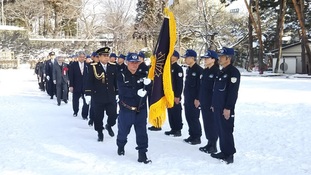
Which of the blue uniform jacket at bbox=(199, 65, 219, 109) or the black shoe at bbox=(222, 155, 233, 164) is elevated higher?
the blue uniform jacket at bbox=(199, 65, 219, 109)

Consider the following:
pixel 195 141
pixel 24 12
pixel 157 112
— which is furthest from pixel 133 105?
pixel 24 12

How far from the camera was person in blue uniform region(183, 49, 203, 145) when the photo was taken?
24.0 ft

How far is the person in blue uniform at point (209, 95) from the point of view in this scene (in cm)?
659

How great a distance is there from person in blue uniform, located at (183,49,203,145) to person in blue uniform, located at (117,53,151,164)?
4.90ft

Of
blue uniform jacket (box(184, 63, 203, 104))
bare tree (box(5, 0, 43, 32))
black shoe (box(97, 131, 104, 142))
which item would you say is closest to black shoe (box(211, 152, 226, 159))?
blue uniform jacket (box(184, 63, 203, 104))

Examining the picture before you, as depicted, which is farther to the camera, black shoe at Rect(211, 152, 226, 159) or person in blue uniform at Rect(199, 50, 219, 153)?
person in blue uniform at Rect(199, 50, 219, 153)

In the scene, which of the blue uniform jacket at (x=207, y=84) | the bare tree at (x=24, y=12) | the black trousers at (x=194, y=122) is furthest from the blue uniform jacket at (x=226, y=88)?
the bare tree at (x=24, y=12)

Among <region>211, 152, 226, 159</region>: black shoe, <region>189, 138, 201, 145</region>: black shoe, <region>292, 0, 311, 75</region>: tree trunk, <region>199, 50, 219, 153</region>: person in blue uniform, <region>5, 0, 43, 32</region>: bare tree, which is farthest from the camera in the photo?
<region>5, 0, 43, 32</region>: bare tree

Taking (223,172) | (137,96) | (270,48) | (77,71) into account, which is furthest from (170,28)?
(270,48)

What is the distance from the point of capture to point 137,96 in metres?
6.07

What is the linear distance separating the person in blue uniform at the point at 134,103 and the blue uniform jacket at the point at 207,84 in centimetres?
115

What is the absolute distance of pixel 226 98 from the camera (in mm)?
5863

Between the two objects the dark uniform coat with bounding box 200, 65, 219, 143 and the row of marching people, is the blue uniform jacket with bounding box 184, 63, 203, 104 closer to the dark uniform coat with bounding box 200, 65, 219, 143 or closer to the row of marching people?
the row of marching people

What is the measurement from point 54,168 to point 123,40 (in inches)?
1912
